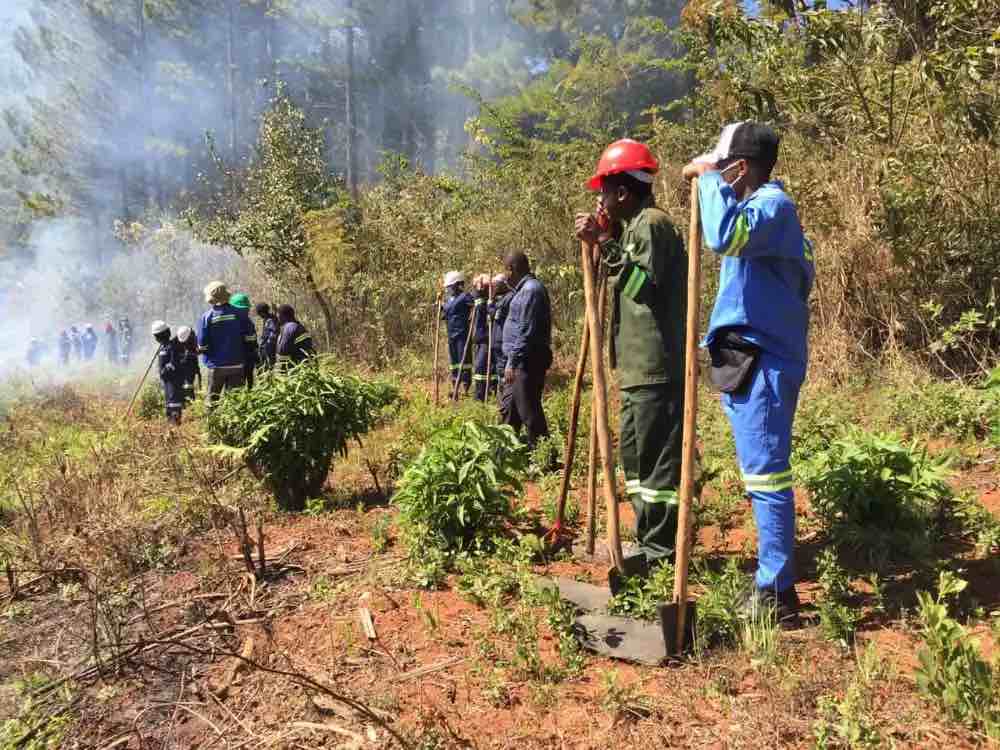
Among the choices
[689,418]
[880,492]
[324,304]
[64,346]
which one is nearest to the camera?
[689,418]

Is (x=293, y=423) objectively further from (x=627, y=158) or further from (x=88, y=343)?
(x=88, y=343)

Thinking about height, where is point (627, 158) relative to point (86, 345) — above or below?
above

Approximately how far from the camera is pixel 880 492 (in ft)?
11.8

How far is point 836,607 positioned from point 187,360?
10226 mm

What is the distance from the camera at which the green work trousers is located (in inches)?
136

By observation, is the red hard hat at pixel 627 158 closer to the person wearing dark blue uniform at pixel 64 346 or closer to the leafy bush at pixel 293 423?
the leafy bush at pixel 293 423

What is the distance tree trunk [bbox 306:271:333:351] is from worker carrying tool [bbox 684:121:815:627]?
13664mm

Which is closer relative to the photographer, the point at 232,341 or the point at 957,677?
the point at 957,677

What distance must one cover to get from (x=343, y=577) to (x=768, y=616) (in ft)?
7.99

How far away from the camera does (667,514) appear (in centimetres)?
346

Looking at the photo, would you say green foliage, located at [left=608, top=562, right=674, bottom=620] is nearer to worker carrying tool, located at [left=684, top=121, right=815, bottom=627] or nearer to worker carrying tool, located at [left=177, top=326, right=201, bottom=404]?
worker carrying tool, located at [left=684, top=121, right=815, bottom=627]

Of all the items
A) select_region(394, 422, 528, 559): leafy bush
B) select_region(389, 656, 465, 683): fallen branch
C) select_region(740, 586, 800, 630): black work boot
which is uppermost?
select_region(394, 422, 528, 559): leafy bush

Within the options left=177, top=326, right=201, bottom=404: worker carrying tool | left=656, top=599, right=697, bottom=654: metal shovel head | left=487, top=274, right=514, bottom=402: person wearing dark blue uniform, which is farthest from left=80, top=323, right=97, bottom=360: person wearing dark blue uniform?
left=656, top=599, right=697, bottom=654: metal shovel head

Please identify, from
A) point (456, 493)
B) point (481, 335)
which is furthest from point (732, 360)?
point (481, 335)
